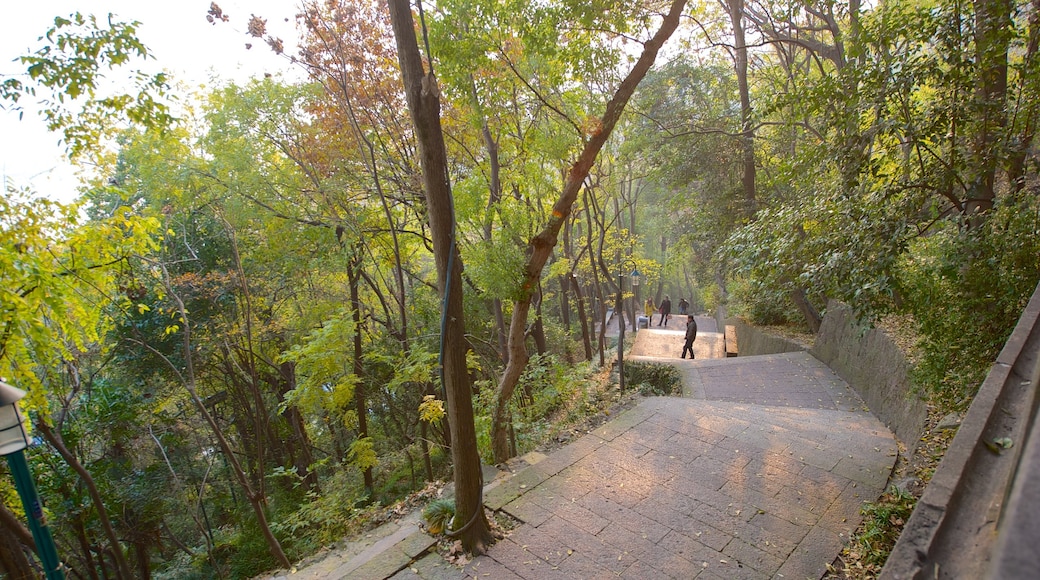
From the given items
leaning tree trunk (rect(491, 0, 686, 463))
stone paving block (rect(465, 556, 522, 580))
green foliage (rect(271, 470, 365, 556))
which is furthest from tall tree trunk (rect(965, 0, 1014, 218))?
green foliage (rect(271, 470, 365, 556))

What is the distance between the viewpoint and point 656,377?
9602 millimetres

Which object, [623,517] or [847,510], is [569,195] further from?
[847,510]

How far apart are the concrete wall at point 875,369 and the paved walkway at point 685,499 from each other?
22 centimetres

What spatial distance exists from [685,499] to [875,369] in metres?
4.00

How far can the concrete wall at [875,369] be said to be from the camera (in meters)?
4.88

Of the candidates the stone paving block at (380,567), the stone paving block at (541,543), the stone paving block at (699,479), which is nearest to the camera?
the stone paving block at (380,567)

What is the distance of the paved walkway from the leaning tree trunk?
1096 mm

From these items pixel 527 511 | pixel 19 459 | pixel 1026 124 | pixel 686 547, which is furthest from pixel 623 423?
pixel 19 459

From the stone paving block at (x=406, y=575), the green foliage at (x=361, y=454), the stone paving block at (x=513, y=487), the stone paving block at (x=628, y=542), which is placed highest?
the stone paving block at (x=513, y=487)

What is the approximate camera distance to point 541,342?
1189 cm

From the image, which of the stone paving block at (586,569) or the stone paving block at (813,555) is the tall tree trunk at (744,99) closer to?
the stone paving block at (813,555)

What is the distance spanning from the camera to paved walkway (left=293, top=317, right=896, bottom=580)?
11.1ft

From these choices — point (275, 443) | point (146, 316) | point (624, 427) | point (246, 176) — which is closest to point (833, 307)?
point (624, 427)

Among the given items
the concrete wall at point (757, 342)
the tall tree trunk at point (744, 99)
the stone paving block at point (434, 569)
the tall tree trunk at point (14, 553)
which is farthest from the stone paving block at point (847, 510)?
the tall tree trunk at point (14, 553)
